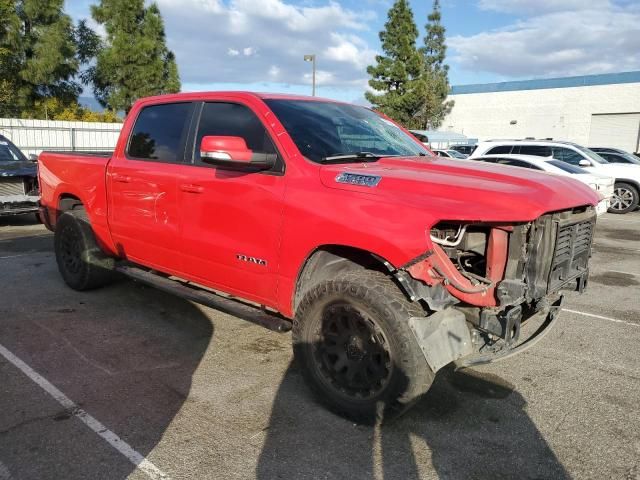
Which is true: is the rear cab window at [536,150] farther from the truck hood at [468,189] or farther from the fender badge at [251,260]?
the fender badge at [251,260]

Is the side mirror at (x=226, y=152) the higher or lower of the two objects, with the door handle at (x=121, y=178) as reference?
higher

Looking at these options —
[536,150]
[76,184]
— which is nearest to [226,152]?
[76,184]

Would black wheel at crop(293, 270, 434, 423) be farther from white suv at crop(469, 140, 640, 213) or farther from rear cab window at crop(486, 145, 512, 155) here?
rear cab window at crop(486, 145, 512, 155)

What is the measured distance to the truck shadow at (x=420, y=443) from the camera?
2.88 m

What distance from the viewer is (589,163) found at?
14680 mm

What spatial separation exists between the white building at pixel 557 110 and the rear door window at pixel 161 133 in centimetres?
4463

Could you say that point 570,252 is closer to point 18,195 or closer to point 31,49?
point 18,195

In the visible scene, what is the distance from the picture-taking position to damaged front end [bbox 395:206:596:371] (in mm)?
2977

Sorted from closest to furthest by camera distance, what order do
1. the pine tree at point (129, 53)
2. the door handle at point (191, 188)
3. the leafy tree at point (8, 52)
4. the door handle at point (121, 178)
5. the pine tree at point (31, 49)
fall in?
the door handle at point (191, 188), the door handle at point (121, 178), the leafy tree at point (8, 52), the pine tree at point (31, 49), the pine tree at point (129, 53)

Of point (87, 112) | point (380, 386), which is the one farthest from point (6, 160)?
point (87, 112)

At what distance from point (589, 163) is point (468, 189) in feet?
44.2

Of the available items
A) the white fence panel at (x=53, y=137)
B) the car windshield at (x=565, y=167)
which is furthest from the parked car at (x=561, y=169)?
the white fence panel at (x=53, y=137)

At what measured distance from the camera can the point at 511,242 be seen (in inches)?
121

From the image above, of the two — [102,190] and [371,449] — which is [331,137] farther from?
[102,190]
